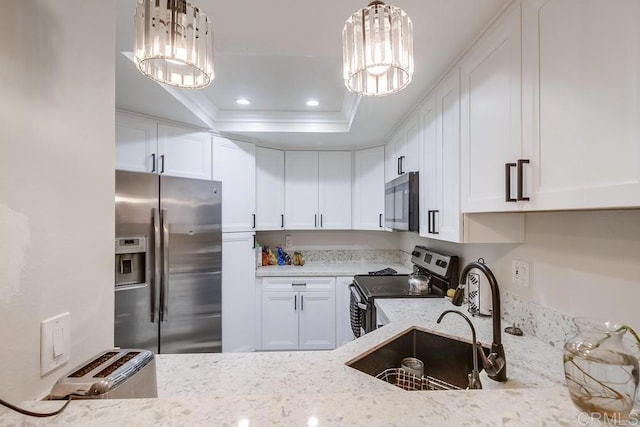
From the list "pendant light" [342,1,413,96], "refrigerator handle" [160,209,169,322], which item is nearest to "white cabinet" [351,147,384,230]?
"refrigerator handle" [160,209,169,322]

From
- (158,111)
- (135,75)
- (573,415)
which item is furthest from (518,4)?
(158,111)

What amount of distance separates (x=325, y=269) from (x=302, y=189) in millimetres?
998

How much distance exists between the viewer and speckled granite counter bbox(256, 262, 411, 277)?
10.0ft

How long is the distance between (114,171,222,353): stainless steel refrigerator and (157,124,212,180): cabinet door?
30 cm

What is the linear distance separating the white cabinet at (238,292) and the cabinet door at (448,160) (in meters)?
1.91

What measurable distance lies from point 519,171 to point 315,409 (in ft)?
3.36

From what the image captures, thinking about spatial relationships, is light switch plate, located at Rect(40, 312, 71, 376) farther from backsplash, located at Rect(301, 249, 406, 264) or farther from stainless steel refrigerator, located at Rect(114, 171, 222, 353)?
backsplash, located at Rect(301, 249, 406, 264)

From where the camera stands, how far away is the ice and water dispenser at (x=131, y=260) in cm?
182

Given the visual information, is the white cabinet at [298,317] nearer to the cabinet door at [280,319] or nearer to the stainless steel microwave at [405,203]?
the cabinet door at [280,319]

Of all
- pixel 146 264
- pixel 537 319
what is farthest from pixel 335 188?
pixel 537 319

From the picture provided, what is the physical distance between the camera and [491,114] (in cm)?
125

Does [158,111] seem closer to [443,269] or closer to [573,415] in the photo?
[443,269]

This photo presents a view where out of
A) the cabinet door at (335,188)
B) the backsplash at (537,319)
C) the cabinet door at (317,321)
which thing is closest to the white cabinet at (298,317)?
the cabinet door at (317,321)

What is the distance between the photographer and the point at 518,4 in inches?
42.0
